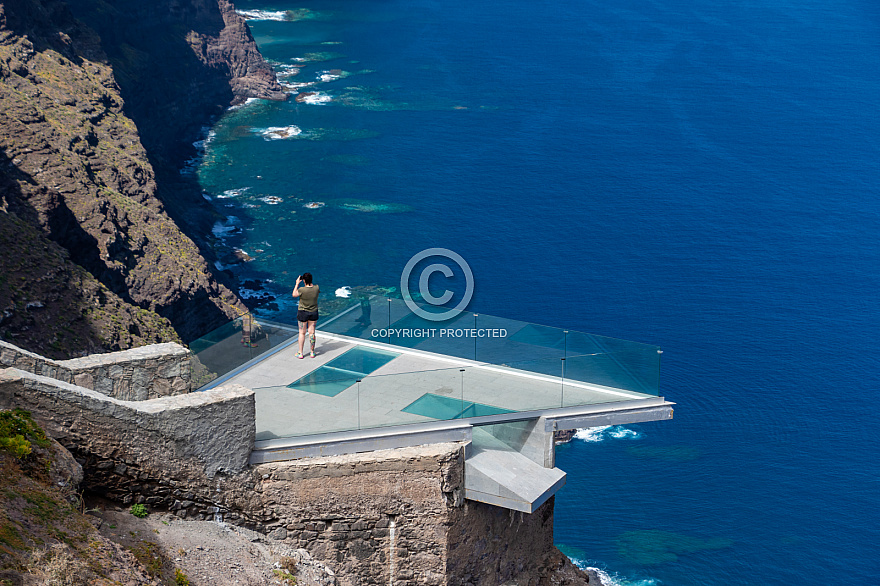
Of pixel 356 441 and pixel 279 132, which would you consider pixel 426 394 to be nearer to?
pixel 356 441

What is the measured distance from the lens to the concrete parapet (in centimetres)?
1759

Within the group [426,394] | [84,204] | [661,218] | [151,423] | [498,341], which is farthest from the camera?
[661,218]

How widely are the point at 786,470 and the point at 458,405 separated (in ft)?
171

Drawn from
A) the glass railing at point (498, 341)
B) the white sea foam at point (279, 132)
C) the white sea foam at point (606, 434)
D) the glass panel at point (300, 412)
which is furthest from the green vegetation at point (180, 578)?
the white sea foam at point (279, 132)

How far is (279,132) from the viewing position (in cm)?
12850

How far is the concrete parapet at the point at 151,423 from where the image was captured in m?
17.6

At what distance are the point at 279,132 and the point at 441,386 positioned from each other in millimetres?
111618

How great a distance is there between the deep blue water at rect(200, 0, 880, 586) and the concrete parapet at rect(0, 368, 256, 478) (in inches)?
1698

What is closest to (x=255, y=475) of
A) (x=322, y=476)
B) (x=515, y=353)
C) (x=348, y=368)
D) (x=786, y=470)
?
(x=322, y=476)

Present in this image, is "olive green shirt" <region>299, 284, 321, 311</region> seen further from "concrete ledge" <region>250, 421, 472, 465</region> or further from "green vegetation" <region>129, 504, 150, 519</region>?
"green vegetation" <region>129, 504, 150, 519</region>

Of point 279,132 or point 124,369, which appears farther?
point 279,132

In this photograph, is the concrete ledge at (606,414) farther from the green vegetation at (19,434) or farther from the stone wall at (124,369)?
the green vegetation at (19,434)

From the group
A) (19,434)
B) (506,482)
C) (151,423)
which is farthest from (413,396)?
(19,434)

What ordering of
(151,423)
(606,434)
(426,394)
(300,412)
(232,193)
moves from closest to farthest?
(151,423) → (300,412) → (426,394) → (606,434) → (232,193)
